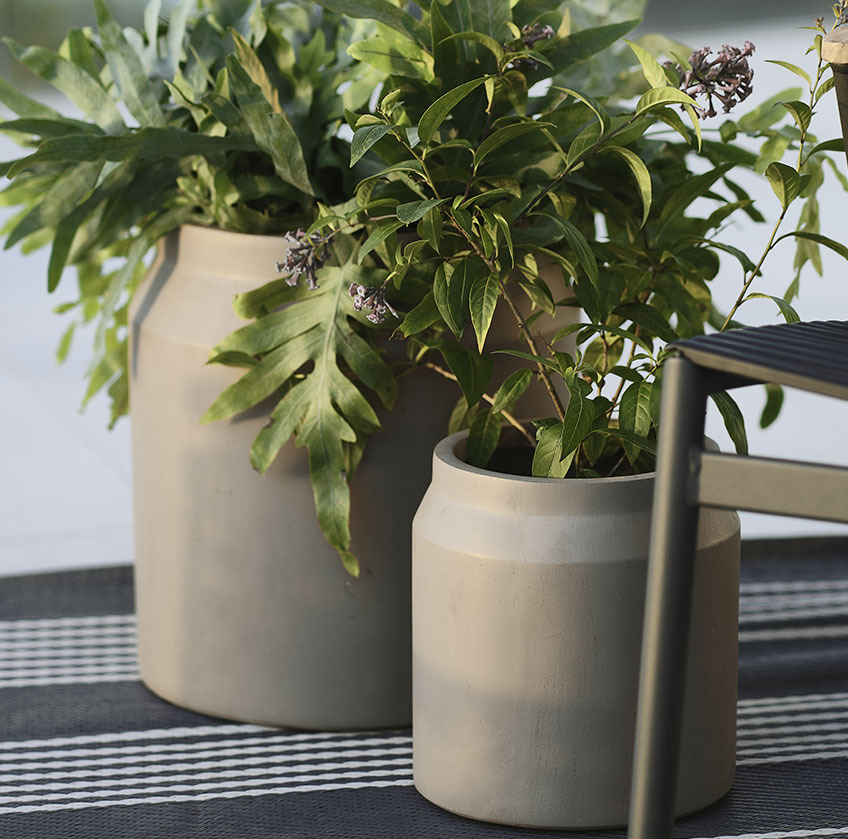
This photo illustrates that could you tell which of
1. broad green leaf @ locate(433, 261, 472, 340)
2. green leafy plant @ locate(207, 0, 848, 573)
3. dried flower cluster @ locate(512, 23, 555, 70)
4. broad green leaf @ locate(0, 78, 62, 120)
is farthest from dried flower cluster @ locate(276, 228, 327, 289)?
broad green leaf @ locate(0, 78, 62, 120)

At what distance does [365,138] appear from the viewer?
1016 millimetres

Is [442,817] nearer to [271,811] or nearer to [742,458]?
[271,811]

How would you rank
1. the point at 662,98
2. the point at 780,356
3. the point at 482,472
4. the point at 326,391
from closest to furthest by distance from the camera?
the point at 780,356 < the point at 662,98 < the point at 482,472 < the point at 326,391

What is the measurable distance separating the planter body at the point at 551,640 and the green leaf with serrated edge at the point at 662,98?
0.98 feet

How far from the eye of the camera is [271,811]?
1189 millimetres

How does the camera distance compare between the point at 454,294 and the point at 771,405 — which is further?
the point at 771,405

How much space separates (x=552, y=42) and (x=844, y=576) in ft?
3.21

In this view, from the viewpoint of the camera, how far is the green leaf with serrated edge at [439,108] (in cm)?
100

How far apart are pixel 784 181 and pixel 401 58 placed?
13.6 inches

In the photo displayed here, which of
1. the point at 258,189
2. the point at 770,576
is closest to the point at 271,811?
the point at 258,189

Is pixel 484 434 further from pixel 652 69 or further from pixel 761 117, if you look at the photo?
pixel 761 117

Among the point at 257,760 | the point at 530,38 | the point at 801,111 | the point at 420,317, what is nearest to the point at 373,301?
the point at 420,317

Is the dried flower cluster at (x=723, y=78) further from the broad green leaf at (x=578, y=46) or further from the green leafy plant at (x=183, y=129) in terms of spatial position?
the green leafy plant at (x=183, y=129)

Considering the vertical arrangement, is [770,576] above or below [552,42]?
below
